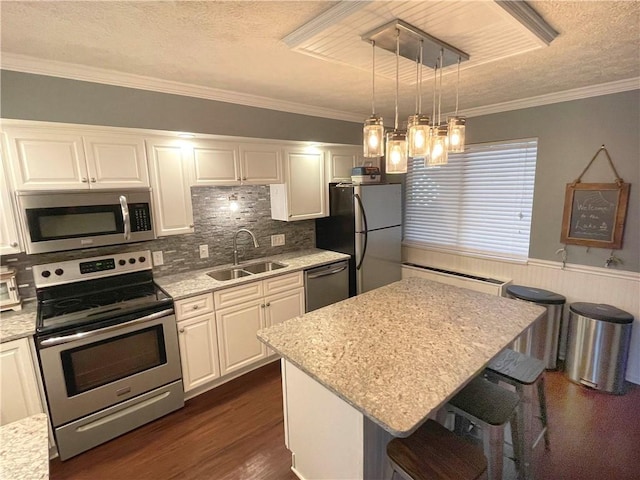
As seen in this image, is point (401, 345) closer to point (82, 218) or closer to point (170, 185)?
point (170, 185)

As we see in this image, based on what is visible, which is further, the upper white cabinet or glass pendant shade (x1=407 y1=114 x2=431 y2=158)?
the upper white cabinet

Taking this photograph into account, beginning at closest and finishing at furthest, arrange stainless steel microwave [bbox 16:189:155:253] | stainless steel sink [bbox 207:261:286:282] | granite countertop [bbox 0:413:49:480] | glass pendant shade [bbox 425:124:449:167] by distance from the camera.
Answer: granite countertop [bbox 0:413:49:480] < glass pendant shade [bbox 425:124:449:167] < stainless steel microwave [bbox 16:189:155:253] < stainless steel sink [bbox 207:261:286:282]

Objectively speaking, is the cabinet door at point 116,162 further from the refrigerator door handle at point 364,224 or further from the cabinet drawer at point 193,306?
the refrigerator door handle at point 364,224

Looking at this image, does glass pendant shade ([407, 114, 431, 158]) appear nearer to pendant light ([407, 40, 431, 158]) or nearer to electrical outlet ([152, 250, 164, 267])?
pendant light ([407, 40, 431, 158])

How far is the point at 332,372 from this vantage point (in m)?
1.36

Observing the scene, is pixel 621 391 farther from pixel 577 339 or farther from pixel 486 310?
pixel 486 310

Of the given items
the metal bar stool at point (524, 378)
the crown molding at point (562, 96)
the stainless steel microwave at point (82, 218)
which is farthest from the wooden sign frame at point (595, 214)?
the stainless steel microwave at point (82, 218)

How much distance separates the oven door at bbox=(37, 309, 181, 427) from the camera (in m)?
1.93

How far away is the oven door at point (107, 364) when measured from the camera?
1.93 meters

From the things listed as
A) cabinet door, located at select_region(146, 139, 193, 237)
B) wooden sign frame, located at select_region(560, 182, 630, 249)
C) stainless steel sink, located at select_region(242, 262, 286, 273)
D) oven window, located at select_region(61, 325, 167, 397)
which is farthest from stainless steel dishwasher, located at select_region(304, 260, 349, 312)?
wooden sign frame, located at select_region(560, 182, 630, 249)

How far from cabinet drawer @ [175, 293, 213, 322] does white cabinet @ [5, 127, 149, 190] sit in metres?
0.92

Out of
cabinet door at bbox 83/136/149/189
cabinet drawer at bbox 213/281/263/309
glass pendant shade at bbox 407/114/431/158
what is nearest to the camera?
glass pendant shade at bbox 407/114/431/158

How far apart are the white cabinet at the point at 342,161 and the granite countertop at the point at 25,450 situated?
294cm

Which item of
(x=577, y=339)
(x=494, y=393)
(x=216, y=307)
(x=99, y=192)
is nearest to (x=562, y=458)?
(x=494, y=393)
